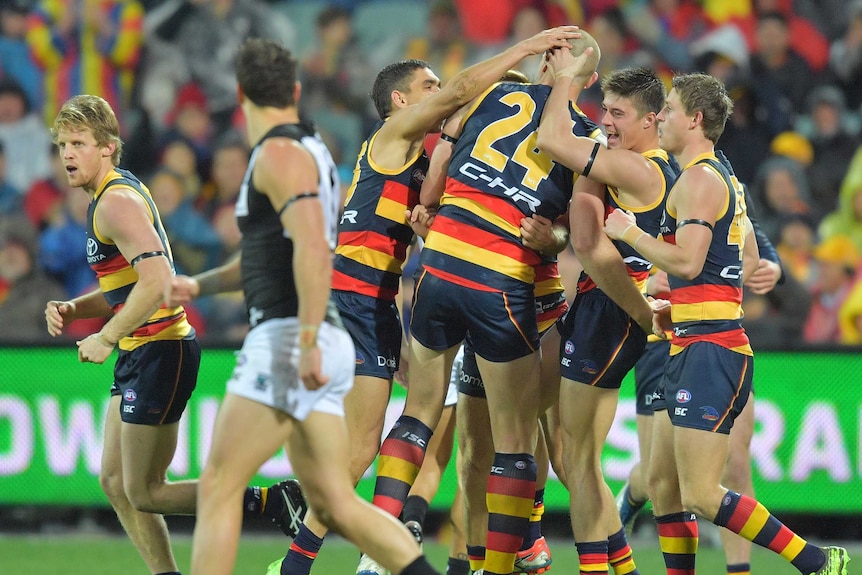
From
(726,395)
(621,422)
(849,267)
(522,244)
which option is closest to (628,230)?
(522,244)

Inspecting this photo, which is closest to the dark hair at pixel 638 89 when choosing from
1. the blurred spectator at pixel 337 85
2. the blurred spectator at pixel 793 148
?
the blurred spectator at pixel 793 148

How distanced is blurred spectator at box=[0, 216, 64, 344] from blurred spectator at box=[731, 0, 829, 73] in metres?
7.93

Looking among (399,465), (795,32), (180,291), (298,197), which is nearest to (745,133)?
(795,32)

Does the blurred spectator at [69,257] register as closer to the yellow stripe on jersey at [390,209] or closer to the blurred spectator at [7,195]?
the blurred spectator at [7,195]

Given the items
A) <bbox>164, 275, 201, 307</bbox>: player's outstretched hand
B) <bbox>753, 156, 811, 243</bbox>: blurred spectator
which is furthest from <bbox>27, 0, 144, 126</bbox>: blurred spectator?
<bbox>164, 275, 201, 307</bbox>: player's outstretched hand

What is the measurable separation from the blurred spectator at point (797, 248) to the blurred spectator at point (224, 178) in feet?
18.4

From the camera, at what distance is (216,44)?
13469 millimetres

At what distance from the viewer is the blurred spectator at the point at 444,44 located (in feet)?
43.7

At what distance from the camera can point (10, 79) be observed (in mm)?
13219

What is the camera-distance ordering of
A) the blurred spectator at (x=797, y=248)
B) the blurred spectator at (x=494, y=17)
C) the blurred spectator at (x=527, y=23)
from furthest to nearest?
the blurred spectator at (x=494, y=17) → the blurred spectator at (x=527, y=23) → the blurred spectator at (x=797, y=248)

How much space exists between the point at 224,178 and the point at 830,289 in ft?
20.7

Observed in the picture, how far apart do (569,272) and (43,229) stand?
5.68 m

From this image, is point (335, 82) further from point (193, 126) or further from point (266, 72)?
point (266, 72)

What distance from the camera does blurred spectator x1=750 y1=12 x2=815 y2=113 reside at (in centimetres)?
1294
